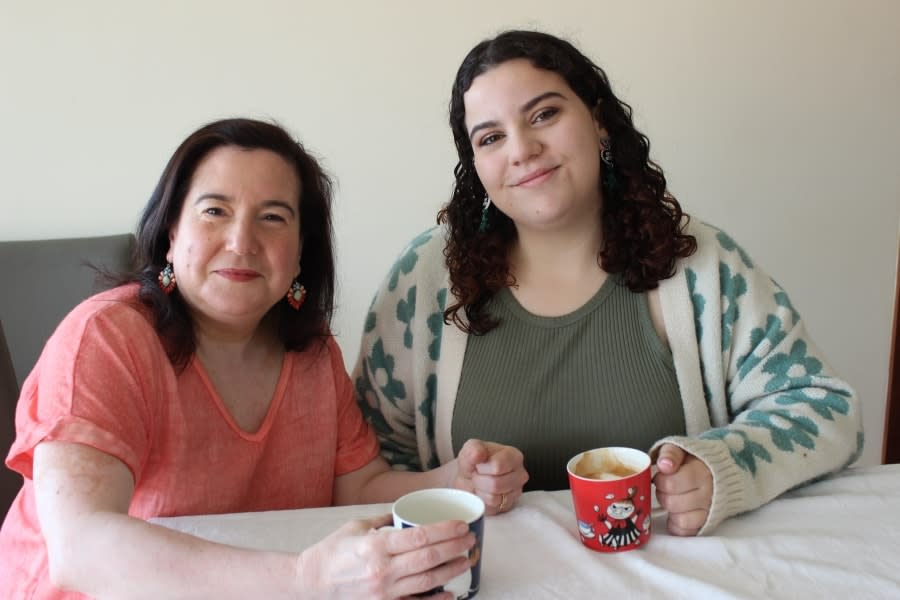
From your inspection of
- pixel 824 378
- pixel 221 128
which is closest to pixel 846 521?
pixel 824 378

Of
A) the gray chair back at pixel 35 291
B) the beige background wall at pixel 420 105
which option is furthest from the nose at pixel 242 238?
the beige background wall at pixel 420 105

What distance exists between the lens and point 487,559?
869mm

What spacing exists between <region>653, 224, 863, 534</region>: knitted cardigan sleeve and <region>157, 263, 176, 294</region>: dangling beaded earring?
698 mm

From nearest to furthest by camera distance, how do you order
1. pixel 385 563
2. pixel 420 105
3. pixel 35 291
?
pixel 385 563 → pixel 35 291 → pixel 420 105

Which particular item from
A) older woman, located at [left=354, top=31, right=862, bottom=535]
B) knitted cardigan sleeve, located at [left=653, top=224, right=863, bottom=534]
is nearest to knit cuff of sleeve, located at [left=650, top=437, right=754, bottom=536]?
knitted cardigan sleeve, located at [left=653, top=224, right=863, bottom=534]

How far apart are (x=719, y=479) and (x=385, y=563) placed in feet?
1.44

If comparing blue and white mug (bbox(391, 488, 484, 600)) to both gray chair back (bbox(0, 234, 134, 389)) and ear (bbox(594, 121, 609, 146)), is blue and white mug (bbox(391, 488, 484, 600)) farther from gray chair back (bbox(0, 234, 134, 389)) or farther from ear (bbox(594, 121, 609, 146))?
gray chair back (bbox(0, 234, 134, 389))

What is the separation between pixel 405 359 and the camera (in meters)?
1.36

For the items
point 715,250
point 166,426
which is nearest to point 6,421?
point 166,426

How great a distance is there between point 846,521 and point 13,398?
122cm

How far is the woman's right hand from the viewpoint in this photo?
708 millimetres

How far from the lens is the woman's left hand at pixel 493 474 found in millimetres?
995

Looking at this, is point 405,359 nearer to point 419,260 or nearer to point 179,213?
point 419,260

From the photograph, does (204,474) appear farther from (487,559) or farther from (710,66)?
(710,66)
